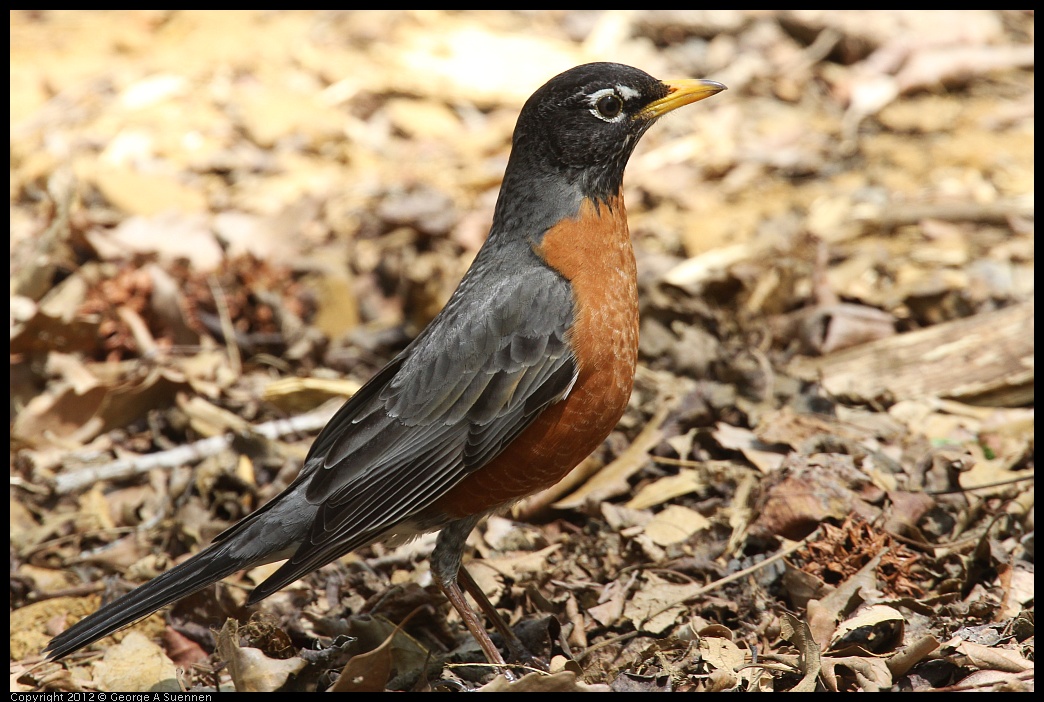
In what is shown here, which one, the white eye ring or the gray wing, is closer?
the gray wing

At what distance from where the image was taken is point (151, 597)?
363 cm

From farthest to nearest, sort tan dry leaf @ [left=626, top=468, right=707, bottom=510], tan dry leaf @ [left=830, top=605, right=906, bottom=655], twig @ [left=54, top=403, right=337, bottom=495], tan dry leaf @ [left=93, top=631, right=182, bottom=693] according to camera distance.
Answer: twig @ [left=54, top=403, right=337, bottom=495], tan dry leaf @ [left=626, top=468, right=707, bottom=510], tan dry leaf @ [left=93, top=631, right=182, bottom=693], tan dry leaf @ [left=830, top=605, right=906, bottom=655]

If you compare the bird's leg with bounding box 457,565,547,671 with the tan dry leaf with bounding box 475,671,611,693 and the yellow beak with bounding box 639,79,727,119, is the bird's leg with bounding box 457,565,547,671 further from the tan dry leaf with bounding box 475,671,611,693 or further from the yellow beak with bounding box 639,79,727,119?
the yellow beak with bounding box 639,79,727,119

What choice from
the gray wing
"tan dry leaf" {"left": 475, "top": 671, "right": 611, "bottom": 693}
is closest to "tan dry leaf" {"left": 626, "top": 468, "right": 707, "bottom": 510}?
the gray wing

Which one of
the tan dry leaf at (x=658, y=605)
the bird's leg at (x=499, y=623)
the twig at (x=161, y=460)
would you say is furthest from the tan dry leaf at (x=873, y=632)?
the twig at (x=161, y=460)

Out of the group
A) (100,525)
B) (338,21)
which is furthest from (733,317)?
(338,21)

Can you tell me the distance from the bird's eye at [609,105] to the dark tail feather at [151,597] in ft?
7.92

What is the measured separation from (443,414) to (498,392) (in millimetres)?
249

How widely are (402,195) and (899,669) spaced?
491 cm

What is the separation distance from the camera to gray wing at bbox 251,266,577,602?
12.4ft

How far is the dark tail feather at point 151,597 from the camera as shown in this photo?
3.56m

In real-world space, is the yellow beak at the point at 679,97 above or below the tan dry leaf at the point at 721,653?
above

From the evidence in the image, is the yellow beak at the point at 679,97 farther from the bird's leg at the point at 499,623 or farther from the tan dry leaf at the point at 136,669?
the tan dry leaf at the point at 136,669
